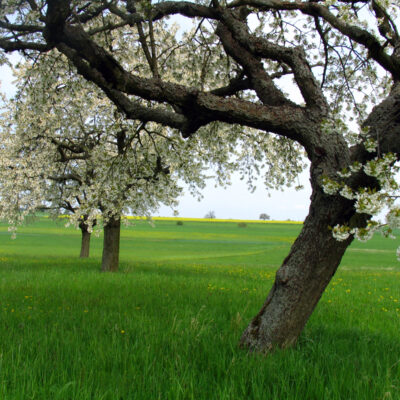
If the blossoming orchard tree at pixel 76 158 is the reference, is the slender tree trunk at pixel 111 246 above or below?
below

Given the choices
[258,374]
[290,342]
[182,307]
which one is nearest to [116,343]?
[258,374]

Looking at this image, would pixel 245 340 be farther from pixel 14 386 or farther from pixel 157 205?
pixel 157 205

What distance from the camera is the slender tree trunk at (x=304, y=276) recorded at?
484 centimetres

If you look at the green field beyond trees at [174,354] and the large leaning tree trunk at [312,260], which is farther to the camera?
the large leaning tree trunk at [312,260]

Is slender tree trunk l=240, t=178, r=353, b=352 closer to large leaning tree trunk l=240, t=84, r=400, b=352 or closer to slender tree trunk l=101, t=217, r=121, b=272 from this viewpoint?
large leaning tree trunk l=240, t=84, r=400, b=352

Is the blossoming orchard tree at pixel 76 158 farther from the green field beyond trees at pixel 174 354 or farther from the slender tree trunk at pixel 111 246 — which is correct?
the green field beyond trees at pixel 174 354

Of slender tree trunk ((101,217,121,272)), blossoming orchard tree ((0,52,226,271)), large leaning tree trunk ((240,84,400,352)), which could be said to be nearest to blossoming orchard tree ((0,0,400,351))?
large leaning tree trunk ((240,84,400,352))

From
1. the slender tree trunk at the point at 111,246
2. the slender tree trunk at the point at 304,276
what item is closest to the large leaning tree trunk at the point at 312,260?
the slender tree trunk at the point at 304,276

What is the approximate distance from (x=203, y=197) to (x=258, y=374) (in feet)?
40.9

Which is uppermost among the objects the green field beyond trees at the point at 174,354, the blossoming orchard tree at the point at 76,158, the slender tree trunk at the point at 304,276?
the blossoming orchard tree at the point at 76,158

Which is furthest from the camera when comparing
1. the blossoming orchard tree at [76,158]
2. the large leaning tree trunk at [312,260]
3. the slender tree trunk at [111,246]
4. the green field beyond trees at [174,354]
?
the slender tree trunk at [111,246]

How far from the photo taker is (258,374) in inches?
158

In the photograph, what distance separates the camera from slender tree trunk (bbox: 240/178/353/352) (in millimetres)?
4844

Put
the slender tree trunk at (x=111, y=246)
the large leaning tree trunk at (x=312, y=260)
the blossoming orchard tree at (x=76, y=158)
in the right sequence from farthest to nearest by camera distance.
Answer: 1. the slender tree trunk at (x=111, y=246)
2. the blossoming orchard tree at (x=76, y=158)
3. the large leaning tree trunk at (x=312, y=260)
